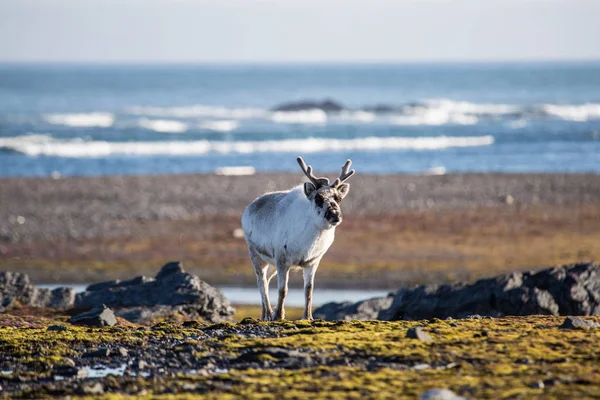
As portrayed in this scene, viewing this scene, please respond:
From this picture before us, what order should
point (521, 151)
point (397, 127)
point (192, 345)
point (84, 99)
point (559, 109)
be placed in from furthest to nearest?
1. point (84, 99)
2. point (559, 109)
3. point (397, 127)
4. point (521, 151)
5. point (192, 345)

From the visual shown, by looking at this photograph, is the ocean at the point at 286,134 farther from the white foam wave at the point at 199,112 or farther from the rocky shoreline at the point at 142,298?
the rocky shoreline at the point at 142,298

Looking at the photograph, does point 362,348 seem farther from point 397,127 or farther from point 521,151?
point 397,127

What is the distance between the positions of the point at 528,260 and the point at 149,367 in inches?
726

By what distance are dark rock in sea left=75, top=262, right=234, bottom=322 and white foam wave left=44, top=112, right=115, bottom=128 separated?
203ft

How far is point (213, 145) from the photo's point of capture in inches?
2547

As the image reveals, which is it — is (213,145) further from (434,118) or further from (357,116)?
(357,116)

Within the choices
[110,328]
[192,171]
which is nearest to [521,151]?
[192,171]

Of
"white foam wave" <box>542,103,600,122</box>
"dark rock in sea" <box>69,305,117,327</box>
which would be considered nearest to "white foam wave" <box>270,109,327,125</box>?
"white foam wave" <box>542,103,600,122</box>

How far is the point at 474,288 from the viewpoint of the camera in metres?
18.2

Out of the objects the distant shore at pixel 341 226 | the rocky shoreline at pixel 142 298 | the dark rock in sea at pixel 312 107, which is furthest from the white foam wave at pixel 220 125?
the rocky shoreline at pixel 142 298

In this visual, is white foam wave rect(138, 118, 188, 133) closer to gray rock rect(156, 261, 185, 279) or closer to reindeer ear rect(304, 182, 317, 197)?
gray rock rect(156, 261, 185, 279)

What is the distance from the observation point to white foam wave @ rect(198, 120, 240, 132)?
7800 centimetres

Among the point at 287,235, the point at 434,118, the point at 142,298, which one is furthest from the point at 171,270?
the point at 434,118

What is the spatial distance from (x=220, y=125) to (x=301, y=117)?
1498 centimetres
